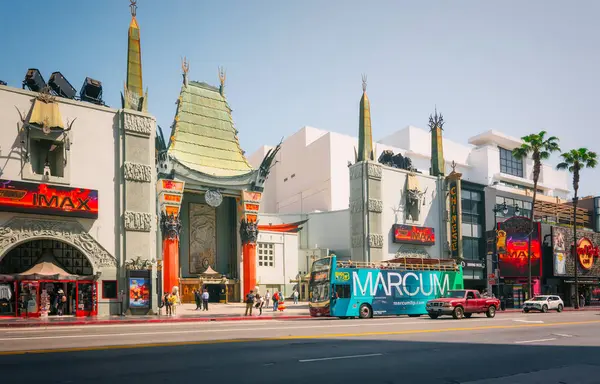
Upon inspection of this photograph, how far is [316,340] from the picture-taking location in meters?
18.4

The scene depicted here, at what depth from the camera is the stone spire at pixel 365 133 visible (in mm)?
55969

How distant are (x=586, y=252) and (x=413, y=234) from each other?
23.5 metres

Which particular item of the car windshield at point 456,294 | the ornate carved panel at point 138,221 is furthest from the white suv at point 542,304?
the ornate carved panel at point 138,221

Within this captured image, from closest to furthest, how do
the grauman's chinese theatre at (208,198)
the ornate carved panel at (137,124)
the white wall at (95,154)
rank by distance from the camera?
the white wall at (95,154), the ornate carved panel at (137,124), the grauman's chinese theatre at (208,198)

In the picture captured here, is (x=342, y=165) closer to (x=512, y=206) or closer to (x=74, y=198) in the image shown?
(x=512, y=206)

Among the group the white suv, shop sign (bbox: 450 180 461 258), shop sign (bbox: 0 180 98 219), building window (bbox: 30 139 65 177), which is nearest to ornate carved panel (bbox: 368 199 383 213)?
shop sign (bbox: 450 180 461 258)

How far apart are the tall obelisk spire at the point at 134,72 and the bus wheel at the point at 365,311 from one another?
1992 centimetres

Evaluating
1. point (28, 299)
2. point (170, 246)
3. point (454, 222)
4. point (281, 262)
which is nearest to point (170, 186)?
point (170, 246)

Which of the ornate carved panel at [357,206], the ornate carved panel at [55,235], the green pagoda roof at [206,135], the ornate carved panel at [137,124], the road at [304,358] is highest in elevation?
the green pagoda roof at [206,135]

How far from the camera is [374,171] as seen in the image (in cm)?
5559

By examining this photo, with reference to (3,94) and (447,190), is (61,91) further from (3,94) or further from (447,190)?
(447,190)

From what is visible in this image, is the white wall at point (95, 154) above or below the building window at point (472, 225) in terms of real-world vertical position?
above

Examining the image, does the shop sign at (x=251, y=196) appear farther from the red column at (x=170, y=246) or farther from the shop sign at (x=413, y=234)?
the shop sign at (x=413, y=234)

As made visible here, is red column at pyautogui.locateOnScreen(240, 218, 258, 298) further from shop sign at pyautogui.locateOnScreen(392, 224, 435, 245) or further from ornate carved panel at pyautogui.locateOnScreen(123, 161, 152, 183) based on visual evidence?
ornate carved panel at pyautogui.locateOnScreen(123, 161, 152, 183)
